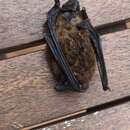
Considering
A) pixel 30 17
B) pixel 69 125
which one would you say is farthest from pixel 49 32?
pixel 69 125

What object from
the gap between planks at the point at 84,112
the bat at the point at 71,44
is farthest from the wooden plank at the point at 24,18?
the gap between planks at the point at 84,112

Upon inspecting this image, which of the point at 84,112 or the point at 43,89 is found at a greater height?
the point at 43,89

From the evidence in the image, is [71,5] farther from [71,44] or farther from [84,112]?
[84,112]

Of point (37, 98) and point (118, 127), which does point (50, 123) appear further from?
point (118, 127)

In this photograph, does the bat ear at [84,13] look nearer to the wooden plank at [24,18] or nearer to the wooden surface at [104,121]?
the wooden plank at [24,18]

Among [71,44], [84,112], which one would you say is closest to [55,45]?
[71,44]

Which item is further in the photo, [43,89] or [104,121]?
[104,121]
